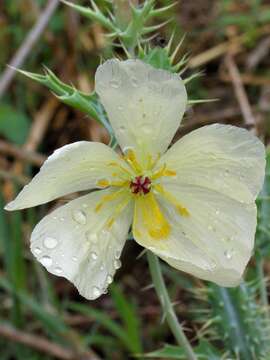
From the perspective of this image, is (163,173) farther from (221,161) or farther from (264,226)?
(264,226)

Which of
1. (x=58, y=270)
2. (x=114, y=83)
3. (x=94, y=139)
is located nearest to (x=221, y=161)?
(x=114, y=83)

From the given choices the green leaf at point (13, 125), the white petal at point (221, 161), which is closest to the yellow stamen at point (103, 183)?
the white petal at point (221, 161)

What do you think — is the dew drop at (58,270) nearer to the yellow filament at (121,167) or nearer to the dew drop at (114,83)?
the yellow filament at (121,167)

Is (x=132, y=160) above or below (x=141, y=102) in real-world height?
below

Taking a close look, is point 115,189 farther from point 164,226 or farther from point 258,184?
point 258,184

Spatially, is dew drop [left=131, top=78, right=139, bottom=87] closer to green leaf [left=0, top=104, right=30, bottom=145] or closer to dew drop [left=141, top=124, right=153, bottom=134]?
dew drop [left=141, top=124, right=153, bottom=134]

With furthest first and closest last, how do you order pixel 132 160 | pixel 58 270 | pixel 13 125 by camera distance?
pixel 13 125 < pixel 132 160 < pixel 58 270

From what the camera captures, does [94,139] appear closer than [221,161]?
No
